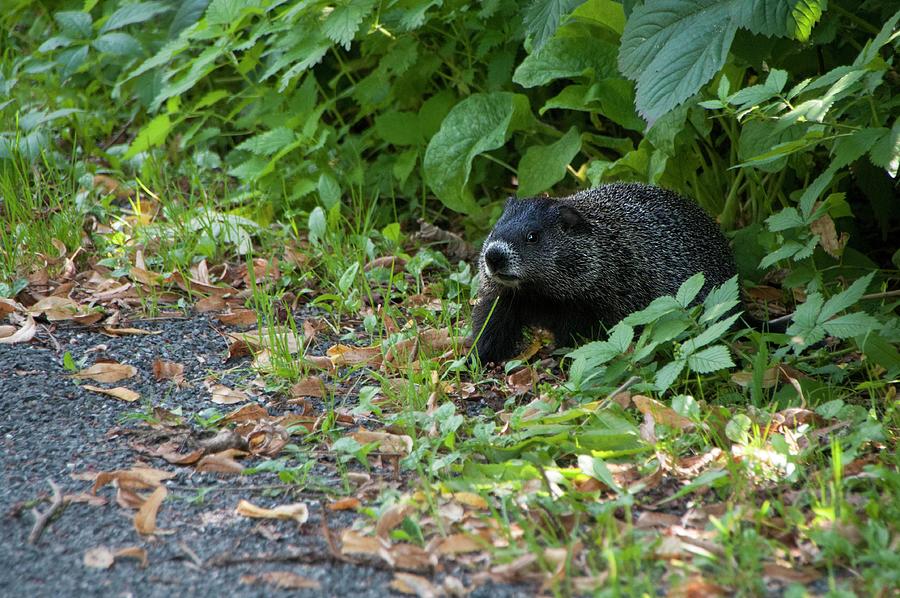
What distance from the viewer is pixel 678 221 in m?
4.97

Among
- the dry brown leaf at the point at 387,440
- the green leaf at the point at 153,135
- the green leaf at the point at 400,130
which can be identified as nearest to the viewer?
the dry brown leaf at the point at 387,440

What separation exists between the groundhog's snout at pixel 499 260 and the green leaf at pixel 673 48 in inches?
35.4

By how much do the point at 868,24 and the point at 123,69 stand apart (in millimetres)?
4964

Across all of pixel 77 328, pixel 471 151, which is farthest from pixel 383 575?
pixel 471 151

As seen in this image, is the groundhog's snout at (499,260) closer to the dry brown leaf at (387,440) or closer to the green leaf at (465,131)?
the green leaf at (465,131)

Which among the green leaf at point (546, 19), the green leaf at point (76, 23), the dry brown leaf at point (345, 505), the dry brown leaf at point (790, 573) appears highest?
the green leaf at point (546, 19)

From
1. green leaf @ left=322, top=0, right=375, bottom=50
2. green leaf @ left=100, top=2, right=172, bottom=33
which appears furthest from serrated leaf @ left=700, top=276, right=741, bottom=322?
green leaf @ left=100, top=2, right=172, bottom=33

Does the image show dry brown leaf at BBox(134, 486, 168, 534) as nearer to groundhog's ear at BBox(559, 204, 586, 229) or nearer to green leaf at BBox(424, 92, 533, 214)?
groundhog's ear at BBox(559, 204, 586, 229)

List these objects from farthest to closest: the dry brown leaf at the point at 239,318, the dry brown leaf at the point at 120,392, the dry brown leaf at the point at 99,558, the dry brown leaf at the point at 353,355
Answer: the dry brown leaf at the point at 239,318 → the dry brown leaf at the point at 353,355 → the dry brown leaf at the point at 120,392 → the dry brown leaf at the point at 99,558

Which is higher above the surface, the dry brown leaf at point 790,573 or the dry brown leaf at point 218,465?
the dry brown leaf at point 790,573

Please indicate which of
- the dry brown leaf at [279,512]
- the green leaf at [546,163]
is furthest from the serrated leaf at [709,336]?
the green leaf at [546,163]

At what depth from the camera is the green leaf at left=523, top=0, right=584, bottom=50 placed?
4535mm

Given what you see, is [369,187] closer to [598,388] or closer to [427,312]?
[427,312]

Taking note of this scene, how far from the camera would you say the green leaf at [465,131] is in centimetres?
552
